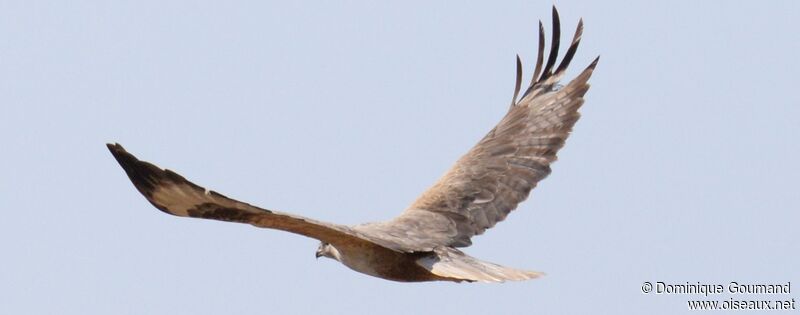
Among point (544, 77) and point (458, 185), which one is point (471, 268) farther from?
point (544, 77)

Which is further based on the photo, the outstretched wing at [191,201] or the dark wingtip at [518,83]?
the dark wingtip at [518,83]

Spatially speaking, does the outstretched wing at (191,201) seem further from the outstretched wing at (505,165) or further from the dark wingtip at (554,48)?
the dark wingtip at (554,48)

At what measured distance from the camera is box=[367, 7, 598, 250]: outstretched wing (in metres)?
11.1

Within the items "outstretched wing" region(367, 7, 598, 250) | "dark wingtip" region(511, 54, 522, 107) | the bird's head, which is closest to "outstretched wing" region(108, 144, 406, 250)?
the bird's head

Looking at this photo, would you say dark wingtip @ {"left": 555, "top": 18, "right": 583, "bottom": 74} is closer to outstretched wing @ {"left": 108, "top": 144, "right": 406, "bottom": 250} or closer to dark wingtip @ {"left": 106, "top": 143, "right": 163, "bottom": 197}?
outstretched wing @ {"left": 108, "top": 144, "right": 406, "bottom": 250}

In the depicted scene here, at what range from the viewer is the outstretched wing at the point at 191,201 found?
8469 mm

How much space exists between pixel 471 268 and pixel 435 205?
1.70m

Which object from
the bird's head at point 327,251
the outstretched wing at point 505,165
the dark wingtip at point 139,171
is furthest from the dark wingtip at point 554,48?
the dark wingtip at point 139,171

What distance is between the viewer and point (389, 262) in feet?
32.8

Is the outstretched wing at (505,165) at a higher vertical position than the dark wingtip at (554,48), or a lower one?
lower

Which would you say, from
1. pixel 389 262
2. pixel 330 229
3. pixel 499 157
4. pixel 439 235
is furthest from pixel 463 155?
pixel 330 229

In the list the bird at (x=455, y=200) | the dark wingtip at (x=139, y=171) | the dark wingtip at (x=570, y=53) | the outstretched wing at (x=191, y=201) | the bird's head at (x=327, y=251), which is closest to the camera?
the dark wingtip at (x=139, y=171)

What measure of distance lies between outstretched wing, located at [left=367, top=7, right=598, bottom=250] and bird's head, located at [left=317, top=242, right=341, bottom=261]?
38cm

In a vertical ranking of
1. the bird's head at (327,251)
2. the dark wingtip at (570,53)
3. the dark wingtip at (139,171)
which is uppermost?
the dark wingtip at (570,53)
